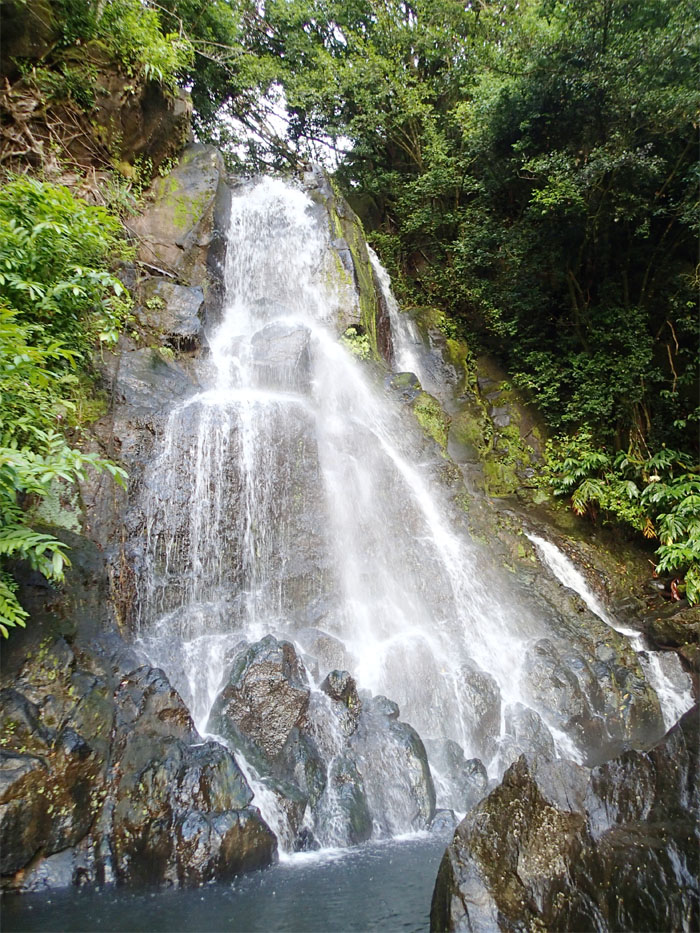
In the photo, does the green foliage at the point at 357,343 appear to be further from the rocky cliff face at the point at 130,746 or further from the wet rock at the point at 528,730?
the wet rock at the point at 528,730

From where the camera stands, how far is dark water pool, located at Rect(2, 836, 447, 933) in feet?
10.1

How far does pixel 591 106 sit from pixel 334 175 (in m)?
10.2

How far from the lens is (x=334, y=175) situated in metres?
17.1

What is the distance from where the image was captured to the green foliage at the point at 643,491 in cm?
819

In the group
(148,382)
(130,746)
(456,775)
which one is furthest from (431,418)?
(130,746)

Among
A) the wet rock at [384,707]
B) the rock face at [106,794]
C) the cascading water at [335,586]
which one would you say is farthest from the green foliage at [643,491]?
the rock face at [106,794]

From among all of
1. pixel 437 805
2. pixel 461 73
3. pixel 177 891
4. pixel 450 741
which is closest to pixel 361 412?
pixel 450 741

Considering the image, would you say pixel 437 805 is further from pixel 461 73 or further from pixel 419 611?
pixel 461 73

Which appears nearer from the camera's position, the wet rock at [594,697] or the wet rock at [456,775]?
the wet rock at [456,775]

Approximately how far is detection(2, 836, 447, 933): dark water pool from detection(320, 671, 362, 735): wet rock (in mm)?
1299

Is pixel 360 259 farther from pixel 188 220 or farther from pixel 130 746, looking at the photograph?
pixel 130 746

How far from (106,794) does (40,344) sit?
430 centimetres

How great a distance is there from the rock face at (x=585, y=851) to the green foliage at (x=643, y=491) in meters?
5.80

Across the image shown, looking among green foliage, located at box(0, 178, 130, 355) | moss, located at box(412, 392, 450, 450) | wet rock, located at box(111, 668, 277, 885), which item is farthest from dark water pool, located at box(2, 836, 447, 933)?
moss, located at box(412, 392, 450, 450)
